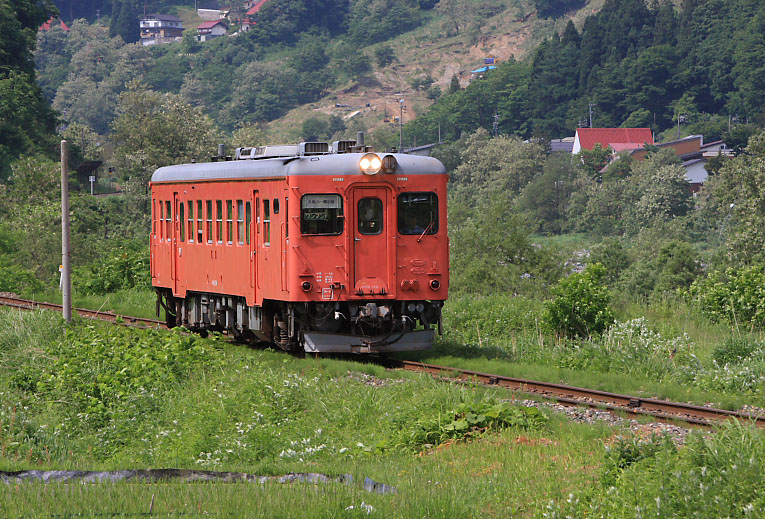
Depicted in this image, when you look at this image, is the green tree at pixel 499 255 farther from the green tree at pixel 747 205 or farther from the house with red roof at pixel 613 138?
the house with red roof at pixel 613 138

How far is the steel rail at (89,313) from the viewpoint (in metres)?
25.9

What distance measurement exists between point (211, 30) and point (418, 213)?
584 feet

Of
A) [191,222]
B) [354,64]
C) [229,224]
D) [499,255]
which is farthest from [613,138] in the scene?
[229,224]

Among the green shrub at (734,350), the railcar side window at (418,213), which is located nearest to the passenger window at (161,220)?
the railcar side window at (418,213)

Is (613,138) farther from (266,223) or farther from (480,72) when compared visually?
(266,223)

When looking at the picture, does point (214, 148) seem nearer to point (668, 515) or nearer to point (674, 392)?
point (674, 392)

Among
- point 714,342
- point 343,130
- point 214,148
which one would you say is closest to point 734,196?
point 214,148

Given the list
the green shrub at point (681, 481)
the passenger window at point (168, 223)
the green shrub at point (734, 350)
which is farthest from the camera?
the passenger window at point (168, 223)

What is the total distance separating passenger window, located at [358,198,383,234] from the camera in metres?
18.9

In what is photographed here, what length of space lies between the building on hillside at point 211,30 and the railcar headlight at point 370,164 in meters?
176

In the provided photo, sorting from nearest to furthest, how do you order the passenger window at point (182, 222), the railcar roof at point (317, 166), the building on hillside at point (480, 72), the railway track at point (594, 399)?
the railway track at point (594, 399) → the railcar roof at point (317, 166) → the passenger window at point (182, 222) → the building on hillside at point (480, 72)

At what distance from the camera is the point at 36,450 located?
14.2 m

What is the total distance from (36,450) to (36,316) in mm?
10349

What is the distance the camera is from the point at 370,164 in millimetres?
18734
